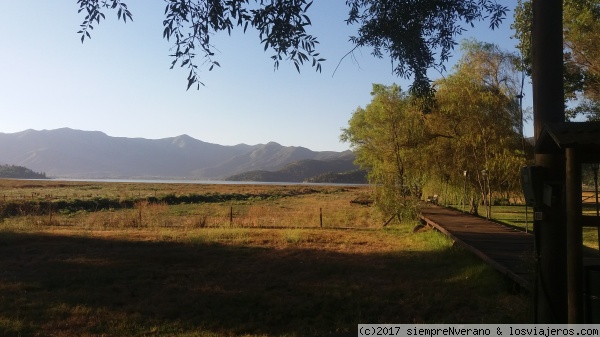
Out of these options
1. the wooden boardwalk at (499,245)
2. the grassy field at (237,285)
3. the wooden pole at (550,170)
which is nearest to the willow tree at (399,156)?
the wooden boardwalk at (499,245)

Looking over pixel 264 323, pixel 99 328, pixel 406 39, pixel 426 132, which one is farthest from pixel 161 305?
pixel 426 132

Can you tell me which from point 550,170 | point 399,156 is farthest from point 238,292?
point 399,156

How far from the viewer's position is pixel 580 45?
1988 centimetres

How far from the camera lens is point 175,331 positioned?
7.41 metres

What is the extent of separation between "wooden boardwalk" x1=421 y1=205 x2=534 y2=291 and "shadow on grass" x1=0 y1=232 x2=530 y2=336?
0.41 metres

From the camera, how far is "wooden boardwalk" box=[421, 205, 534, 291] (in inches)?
342

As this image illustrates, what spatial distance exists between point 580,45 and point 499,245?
11527 millimetres

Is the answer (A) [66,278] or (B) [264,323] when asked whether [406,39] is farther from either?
(A) [66,278]

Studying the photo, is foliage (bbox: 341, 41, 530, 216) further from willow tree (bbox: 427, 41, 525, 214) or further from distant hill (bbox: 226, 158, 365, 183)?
distant hill (bbox: 226, 158, 365, 183)

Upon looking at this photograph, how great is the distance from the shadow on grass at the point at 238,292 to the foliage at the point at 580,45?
11.1 m

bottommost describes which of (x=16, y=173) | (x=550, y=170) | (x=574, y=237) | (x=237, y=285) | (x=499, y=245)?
(x=237, y=285)

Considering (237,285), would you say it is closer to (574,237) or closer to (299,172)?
(574,237)

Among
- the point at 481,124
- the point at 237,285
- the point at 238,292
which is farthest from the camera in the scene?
the point at 481,124

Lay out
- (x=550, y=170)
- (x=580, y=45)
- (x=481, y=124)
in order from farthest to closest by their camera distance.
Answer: (x=481, y=124)
(x=580, y=45)
(x=550, y=170)
